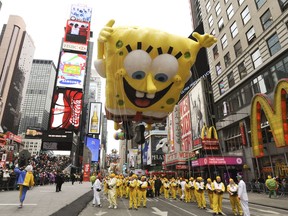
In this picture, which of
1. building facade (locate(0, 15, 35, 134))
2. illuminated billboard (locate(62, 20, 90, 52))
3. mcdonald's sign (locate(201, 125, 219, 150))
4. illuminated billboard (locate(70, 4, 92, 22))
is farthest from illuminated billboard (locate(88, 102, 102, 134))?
building facade (locate(0, 15, 35, 134))

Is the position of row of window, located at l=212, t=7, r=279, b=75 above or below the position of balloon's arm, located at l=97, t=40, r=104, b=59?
above

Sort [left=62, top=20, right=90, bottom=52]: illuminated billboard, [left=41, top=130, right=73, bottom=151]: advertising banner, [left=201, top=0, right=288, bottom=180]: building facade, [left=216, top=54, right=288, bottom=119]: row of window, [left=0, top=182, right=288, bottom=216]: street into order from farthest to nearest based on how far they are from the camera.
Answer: [left=62, top=20, right=90, bottom=52]: illuminated billboard
[left=41, top=130, right=73, bottom=151]: advertising banner
[left=201, top=0, right=288, bottom=180]: building facade
[left=216, top=54, right=288, bottom=119]: row of window
[left=0, top=182, right=288, bottom=216]: street

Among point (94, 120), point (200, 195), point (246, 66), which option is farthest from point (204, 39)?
point (94, 120)

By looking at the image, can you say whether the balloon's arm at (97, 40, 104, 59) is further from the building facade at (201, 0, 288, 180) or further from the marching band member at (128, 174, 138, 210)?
the building facade at (201, 0, 288, 180)

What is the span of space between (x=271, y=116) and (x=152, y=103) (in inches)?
606

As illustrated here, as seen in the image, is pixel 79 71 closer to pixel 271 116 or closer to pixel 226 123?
pixel 226 123

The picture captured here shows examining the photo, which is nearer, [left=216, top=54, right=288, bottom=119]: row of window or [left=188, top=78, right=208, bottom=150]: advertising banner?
[left=216, top=54, right=288, bottom=119]: row of window

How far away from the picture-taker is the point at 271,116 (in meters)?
19.4

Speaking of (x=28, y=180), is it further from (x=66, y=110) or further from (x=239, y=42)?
(x=66, y=110)

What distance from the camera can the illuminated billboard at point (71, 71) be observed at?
181 feet

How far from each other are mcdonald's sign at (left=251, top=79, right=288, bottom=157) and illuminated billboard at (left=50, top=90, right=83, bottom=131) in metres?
40.7

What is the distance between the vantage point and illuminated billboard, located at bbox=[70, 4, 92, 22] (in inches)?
2628

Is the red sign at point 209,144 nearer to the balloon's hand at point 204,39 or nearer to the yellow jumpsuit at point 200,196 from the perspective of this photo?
the yellow jumpsuit at point 200,196

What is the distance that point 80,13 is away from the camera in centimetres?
6762
